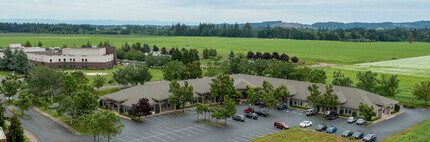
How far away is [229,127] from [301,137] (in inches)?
441

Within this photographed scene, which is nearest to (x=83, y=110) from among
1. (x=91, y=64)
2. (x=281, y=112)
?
(x=281, y=112)

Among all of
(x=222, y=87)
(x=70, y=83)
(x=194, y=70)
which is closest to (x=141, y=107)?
(x=222, y=87)

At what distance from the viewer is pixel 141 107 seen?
54.2 m

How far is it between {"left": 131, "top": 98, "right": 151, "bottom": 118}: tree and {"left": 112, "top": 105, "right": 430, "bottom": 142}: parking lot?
143 centimetres

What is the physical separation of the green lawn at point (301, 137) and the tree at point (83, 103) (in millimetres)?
23554

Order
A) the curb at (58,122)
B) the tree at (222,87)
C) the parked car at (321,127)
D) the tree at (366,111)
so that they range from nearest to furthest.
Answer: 1. the curb at (58,122)
2. the parked car at (321,127)
3. the tree at (366,111)
4. the tree at (222,87)

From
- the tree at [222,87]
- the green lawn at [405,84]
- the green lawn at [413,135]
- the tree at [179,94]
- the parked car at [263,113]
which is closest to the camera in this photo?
the green lawn at [413,135]

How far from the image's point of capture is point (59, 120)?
54.3 metres

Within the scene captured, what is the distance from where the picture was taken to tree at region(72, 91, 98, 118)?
4869 centimetres

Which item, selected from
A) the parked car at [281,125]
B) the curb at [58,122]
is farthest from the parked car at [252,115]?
the curb at [58,122]

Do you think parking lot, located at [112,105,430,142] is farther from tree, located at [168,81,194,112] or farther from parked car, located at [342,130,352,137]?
tree, located at [168,81,194,112]

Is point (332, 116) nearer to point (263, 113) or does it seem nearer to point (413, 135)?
point (263, 113)

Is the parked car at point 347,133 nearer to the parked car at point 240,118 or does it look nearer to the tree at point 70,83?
the parked car at point 240,118

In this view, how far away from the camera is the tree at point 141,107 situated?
53825mm
